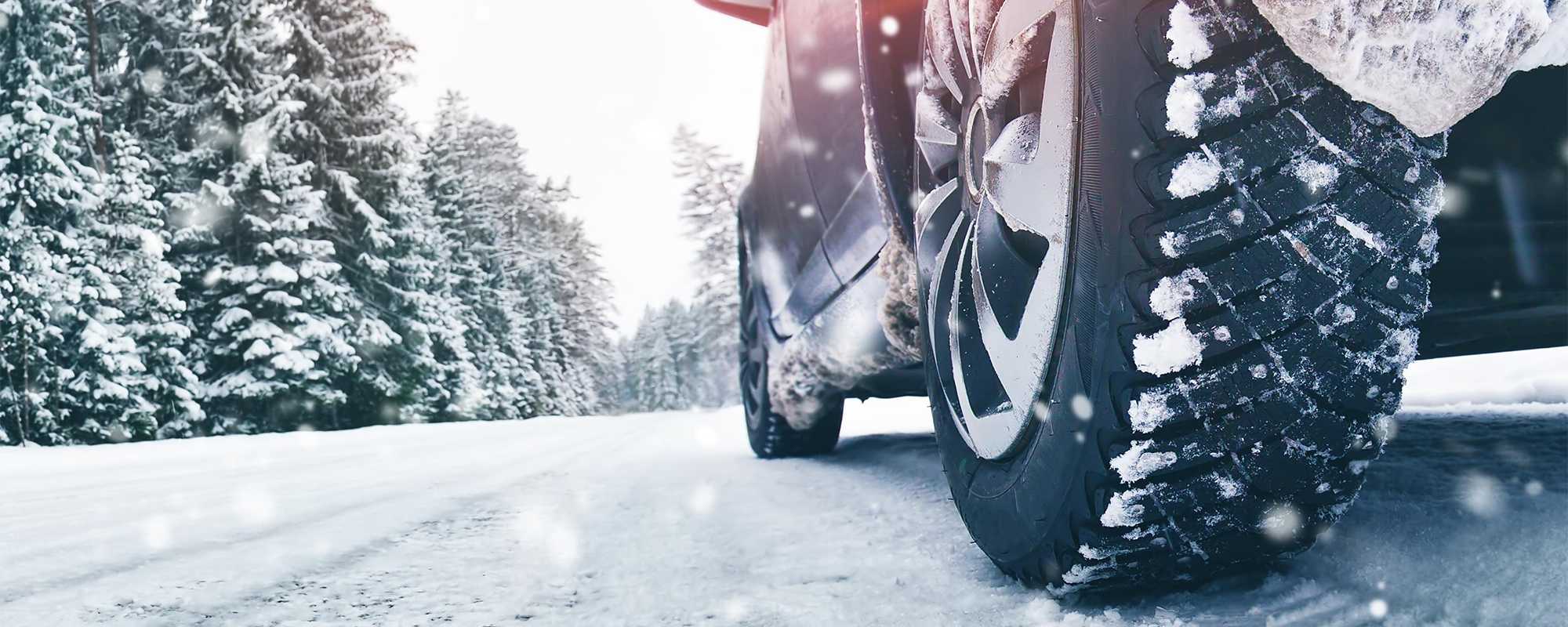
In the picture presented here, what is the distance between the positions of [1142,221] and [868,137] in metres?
0.93

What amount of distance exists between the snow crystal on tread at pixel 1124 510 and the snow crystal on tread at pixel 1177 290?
0.71 feet

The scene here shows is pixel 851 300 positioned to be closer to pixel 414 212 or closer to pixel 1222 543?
pixel 1222 543

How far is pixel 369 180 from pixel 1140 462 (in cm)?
1951

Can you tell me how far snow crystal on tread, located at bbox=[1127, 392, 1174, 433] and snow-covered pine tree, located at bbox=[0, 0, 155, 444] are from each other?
14.7 meters

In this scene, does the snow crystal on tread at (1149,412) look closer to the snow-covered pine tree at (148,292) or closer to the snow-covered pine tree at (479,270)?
the snow-covered pine tree at (148,292)

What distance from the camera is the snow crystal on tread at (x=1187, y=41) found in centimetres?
87

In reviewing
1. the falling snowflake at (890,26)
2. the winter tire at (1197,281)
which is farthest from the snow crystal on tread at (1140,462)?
the falling snowflake at (890,26)

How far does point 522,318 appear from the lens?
96.2 ft

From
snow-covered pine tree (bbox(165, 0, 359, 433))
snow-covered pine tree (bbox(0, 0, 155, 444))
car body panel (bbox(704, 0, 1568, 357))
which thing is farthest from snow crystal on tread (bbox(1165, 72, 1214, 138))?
snow-covered pine tree (bbox(165, 0, 359, 433))

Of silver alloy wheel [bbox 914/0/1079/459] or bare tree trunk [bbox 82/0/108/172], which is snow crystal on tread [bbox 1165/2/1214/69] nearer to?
silver alloy wheel [bbox 914/0/1079/459]

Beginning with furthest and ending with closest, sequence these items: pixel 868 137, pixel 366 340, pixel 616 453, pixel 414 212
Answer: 1. pixel 414 212
2. pixel 366 340
3. pixel 616 453
4. pixel 868 137

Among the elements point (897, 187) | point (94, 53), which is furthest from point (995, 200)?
point (94, 53)

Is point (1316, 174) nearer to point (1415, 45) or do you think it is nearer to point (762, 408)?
point (1415, 45)

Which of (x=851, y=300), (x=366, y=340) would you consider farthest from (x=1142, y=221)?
(x=366, y=340)
